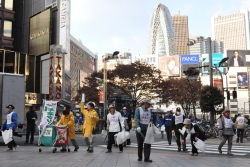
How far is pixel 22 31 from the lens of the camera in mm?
42500

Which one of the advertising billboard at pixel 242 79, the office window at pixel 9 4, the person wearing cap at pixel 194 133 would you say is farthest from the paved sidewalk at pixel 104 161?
the advertising billboard at pixel 242 79

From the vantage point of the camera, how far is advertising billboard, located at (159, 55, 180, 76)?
375 feet

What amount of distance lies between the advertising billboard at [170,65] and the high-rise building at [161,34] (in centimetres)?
6489

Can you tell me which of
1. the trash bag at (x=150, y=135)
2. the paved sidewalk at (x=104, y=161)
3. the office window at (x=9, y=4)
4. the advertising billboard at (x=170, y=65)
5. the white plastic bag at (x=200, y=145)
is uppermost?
the advertising billboard at (x=170, y=65)

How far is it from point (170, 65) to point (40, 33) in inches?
3188

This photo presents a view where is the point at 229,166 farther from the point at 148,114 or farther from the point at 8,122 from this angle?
the point at 8,122

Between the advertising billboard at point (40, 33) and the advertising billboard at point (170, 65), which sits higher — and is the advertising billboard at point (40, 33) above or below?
below

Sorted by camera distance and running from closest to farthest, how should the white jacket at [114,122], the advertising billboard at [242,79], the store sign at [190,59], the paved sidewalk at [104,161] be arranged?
the paved sidewalk at [104,161] → the white jacket at [114,122] → the store sign at [190,59] → the advertising billboard at [242,79]

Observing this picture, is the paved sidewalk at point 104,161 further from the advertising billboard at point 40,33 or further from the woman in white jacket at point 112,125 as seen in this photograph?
the advertising billboard at point 40,33

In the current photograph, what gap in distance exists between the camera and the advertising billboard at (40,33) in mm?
37656

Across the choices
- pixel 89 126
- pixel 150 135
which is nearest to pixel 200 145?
pixel 150 135

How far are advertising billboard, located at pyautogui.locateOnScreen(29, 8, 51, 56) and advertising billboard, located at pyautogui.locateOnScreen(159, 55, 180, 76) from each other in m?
78.2

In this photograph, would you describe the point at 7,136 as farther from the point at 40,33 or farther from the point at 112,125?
the point at 40,33

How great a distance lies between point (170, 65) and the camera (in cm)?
11556
